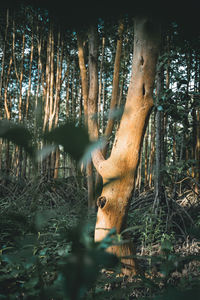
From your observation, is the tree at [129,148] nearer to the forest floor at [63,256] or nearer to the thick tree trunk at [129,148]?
the thick tree trunk at [129,148]

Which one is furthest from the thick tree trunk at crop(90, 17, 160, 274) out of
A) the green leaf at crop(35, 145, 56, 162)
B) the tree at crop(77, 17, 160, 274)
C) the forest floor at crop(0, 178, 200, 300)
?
the green leaf at crop(35, 145, 56, 162)

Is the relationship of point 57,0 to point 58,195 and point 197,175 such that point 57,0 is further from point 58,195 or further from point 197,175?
point 197,175

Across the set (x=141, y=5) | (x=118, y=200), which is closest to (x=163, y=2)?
(x=141, y=5)

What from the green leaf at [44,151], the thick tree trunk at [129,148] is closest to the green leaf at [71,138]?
the green leaf at [44,151]

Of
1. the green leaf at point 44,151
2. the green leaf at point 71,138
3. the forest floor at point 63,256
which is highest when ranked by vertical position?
the green leaf at point 71,138

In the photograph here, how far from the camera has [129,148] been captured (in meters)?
1.31

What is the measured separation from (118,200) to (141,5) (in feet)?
3.79

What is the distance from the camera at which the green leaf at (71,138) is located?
25cm

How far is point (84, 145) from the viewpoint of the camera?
25cm

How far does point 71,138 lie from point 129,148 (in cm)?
108

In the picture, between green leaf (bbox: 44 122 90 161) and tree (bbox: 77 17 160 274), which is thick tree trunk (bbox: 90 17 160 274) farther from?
green leaf (bbox: 44 122 90 161)

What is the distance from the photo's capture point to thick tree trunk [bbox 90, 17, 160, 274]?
4.24ft

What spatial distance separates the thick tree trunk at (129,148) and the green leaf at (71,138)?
1.04 metres

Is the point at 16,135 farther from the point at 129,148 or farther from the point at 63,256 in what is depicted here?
the point at 129,148
